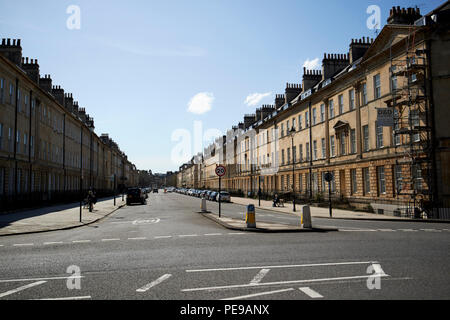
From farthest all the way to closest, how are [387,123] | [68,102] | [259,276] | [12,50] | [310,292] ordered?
1. [68,102]
2. [12,50]
3. [387,123]
4. [259,276]
5. [310,292]

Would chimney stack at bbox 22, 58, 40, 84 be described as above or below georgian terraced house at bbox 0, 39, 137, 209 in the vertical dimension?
above

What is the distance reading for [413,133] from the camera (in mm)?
24031

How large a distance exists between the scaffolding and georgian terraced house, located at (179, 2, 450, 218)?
0.21ft

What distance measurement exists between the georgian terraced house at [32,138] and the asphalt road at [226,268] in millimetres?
11789

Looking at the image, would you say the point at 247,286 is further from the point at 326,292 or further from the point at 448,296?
the point at 448,296

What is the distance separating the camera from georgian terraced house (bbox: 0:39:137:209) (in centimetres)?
2972

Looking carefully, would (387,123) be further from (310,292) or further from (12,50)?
(12,50)

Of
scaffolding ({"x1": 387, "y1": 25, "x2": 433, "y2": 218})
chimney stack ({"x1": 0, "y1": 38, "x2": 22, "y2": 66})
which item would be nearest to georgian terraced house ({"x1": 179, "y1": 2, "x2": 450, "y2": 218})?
scaffolding ({"x1": 387, "y1": 25, "x2": 433, "y2": 218})

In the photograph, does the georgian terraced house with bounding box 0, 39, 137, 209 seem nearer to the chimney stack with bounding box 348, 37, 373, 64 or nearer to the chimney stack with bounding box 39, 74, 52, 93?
the chimney stack with bounding box 39, 74, 52, 93

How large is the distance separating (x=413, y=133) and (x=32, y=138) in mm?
35479

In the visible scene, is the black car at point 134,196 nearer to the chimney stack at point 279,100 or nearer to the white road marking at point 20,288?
the chimney stack at point 279,100

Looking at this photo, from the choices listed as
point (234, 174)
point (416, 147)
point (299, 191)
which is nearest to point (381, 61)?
point (416, 147)

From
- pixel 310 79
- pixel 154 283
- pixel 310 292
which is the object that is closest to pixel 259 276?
pixel 310 292
